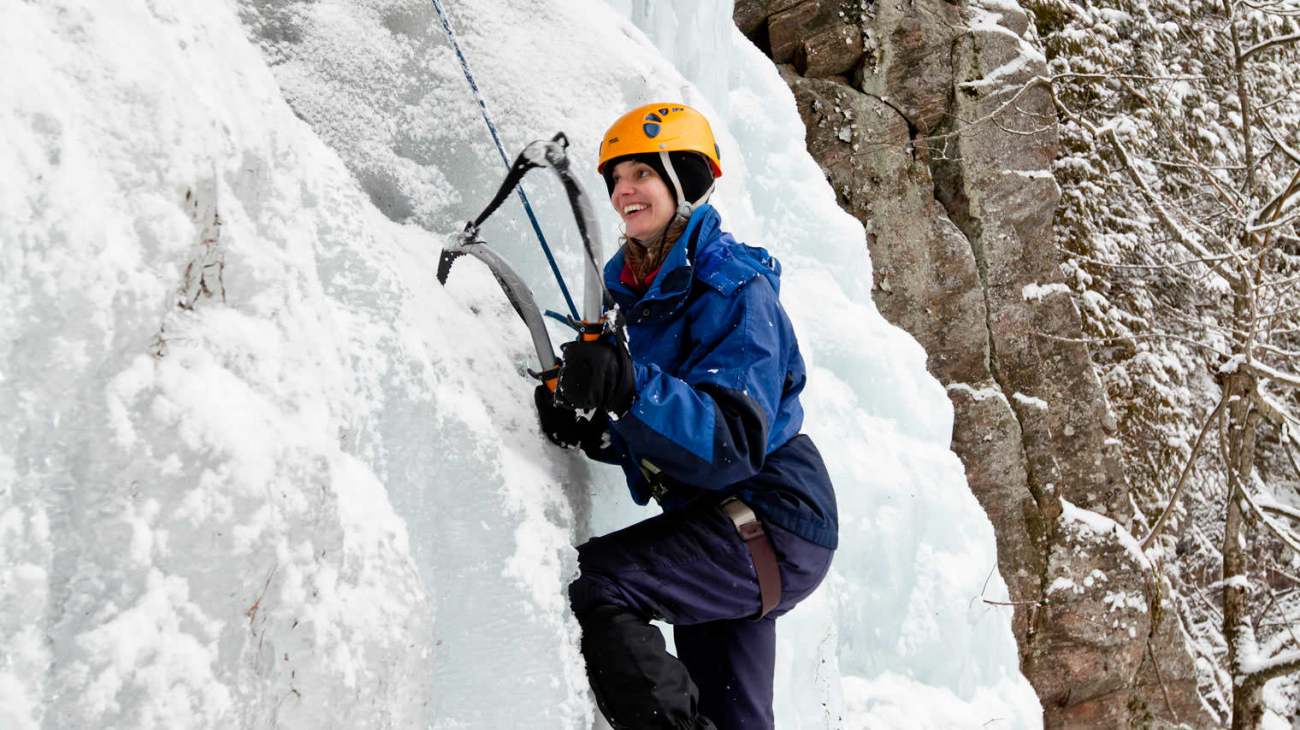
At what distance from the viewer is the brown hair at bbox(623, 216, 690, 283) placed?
183cm

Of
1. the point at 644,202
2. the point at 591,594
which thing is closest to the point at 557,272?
the point at 644,202

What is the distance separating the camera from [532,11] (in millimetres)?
2242

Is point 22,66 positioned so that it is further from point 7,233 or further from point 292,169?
point 292,169

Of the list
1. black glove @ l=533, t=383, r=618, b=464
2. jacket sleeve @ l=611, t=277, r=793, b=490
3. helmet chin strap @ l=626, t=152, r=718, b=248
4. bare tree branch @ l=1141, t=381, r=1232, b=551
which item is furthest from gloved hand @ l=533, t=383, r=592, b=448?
bare tree branch @ l=1141, t=381, r=1232, b=551

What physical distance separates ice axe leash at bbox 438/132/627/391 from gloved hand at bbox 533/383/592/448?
0.05 meters

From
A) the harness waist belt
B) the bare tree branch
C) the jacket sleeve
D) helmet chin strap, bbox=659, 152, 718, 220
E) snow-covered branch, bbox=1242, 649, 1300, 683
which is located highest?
helmet chin strap, bbox=659, 152, 718, 220

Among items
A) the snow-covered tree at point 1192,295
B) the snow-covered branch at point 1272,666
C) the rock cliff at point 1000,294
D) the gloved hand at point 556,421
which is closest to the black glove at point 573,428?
the gloved hand at point 556,421

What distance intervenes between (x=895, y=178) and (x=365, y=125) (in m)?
3.86

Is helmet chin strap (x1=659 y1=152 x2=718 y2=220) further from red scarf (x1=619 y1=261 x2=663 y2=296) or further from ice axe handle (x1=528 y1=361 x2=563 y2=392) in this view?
ice axe handle (x1=528 y1=361 x2=563 y2=392)

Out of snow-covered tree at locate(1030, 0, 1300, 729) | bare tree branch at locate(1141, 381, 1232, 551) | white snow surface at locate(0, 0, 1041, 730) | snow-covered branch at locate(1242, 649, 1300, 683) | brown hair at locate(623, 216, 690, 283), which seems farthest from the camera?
snow-covered tree at locate(1030, 0, 1300, 729)

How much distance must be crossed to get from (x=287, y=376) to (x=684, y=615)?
950 millimetres

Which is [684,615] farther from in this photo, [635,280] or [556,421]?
[635,280]

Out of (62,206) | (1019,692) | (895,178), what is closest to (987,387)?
(895,178)

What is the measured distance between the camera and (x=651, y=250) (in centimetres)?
185
